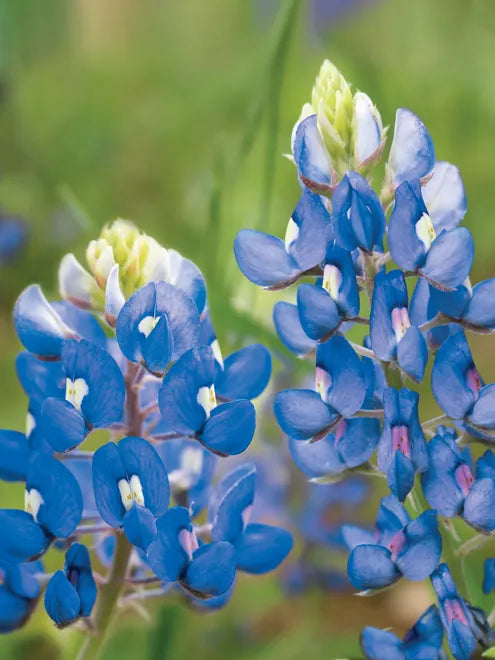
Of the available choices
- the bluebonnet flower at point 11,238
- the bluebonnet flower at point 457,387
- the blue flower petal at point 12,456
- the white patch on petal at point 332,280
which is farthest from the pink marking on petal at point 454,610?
the bluebonnet flower at point 11,238

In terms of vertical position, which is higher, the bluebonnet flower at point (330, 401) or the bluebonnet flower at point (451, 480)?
the bluebonnet flower at point (330, 401)

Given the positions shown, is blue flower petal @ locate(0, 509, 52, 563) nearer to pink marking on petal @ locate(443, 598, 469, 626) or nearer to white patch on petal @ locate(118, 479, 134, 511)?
white patch on petal @ locate(118, 479, 134, 511)

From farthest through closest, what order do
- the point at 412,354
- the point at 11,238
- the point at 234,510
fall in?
the point at 11,238
the point at 234,510
the point at 412,354

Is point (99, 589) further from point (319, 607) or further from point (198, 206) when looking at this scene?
point (198, 206)

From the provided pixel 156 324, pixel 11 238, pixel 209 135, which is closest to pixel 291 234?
pixel 156 324

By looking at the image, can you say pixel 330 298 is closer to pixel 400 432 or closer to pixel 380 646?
pixel 400 432

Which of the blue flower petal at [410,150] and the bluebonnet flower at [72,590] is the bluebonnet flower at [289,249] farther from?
the bluebonnet flower at [72,590]

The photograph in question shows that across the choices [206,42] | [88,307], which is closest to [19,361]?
[88,307]
